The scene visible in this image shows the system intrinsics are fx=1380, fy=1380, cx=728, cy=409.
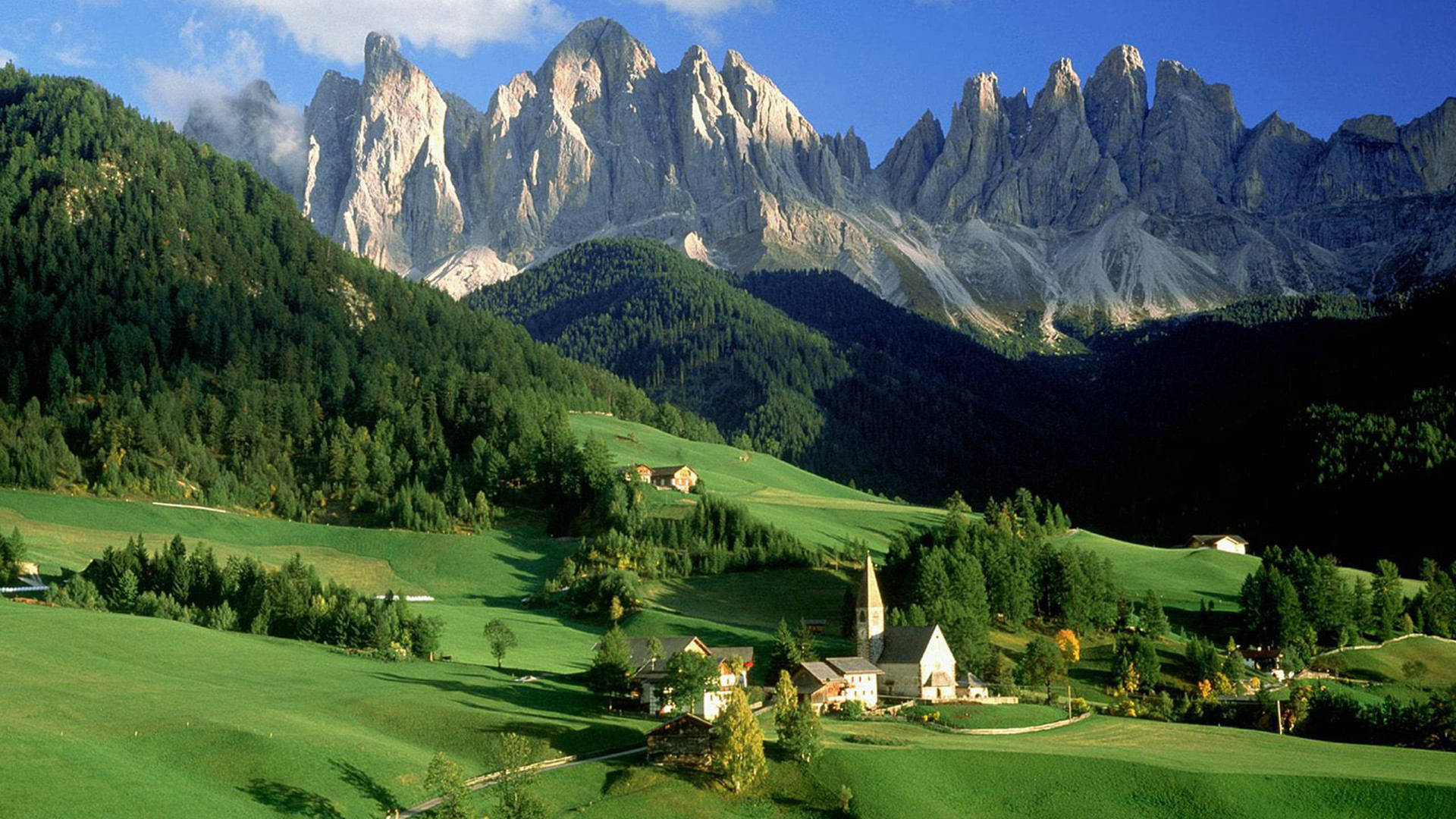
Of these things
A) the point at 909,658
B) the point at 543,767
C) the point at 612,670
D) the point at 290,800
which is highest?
the point at 909,658

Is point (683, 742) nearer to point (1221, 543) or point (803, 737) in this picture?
point (803, 737)

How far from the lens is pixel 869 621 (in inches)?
4063

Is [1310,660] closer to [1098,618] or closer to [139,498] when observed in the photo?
[1098,618]

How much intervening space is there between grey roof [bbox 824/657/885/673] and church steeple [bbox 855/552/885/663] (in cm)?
264

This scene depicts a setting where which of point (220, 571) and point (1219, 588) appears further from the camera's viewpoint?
point (1219, 588)

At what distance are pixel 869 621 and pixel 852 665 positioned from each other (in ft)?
26.7

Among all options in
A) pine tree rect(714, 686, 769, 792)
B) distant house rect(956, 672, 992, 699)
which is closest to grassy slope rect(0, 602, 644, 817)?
pine tree rect(714, 686, 769, 792)

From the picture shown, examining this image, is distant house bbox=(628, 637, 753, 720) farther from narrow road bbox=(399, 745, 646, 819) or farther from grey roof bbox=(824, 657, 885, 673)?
narrow road bbox=(399, 745, 646, 819)

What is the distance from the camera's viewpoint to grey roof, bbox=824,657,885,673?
309ft

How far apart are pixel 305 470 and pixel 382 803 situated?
129 meters

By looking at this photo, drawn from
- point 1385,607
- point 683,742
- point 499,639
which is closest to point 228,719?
point 683,742

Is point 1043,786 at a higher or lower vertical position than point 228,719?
lower

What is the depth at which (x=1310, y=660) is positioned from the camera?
116 m

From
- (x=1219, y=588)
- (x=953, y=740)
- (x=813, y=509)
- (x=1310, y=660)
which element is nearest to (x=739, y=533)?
(x=813, y=509)
